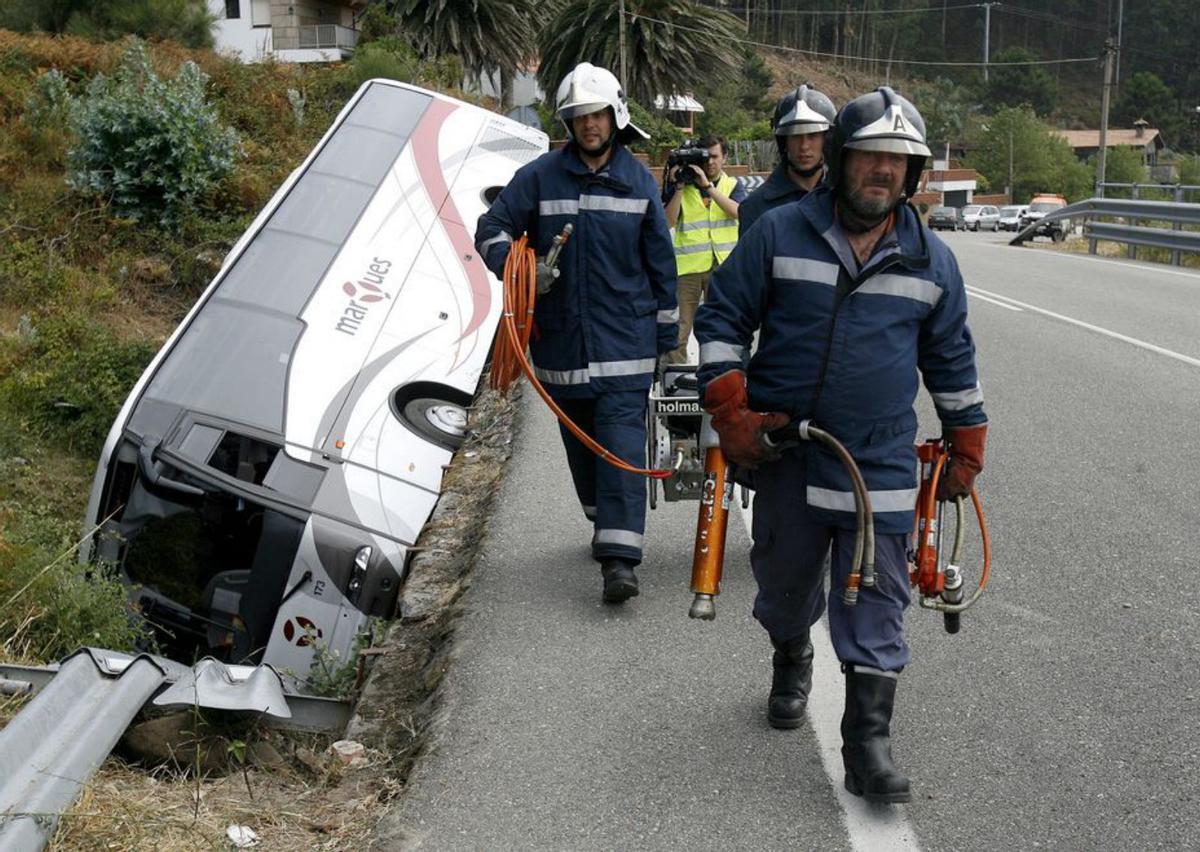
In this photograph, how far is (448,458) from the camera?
32.3ft

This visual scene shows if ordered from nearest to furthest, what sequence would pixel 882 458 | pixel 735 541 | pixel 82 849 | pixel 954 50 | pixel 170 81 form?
pixel 82 849 < pixel 882 458 < pixel 735 541 < pixel 170 81 < pixel 954 50

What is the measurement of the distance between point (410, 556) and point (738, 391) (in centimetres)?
448

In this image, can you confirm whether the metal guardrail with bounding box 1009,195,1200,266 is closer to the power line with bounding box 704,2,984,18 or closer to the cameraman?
the cameraman

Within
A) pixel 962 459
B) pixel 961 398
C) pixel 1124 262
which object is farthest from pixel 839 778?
pixel 1124 262

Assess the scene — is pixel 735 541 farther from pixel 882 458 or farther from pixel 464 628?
pixel 882 458

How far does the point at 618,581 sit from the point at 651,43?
113ft

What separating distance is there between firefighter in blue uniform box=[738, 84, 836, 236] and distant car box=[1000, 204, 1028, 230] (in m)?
49.6

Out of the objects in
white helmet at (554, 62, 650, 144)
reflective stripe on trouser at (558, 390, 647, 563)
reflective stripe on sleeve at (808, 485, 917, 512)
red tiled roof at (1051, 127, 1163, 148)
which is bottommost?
reflective stripe on trouser at (558, 390, 647, 563)

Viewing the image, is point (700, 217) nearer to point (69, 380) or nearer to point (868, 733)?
point (868, 733)

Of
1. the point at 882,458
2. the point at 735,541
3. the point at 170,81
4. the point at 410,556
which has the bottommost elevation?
the point at 410,556

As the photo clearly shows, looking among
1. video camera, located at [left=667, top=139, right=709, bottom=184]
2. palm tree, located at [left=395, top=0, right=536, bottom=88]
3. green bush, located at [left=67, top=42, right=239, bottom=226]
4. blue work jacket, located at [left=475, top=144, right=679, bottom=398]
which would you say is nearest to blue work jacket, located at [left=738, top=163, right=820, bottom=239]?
blue work jacket, located at [left=475, top=144, right=679, bottom=398]

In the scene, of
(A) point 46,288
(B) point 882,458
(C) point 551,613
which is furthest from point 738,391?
A: (A) point 46,288

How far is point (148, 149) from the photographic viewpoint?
59.1 ft

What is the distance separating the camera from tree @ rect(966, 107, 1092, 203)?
89250 millimetres
